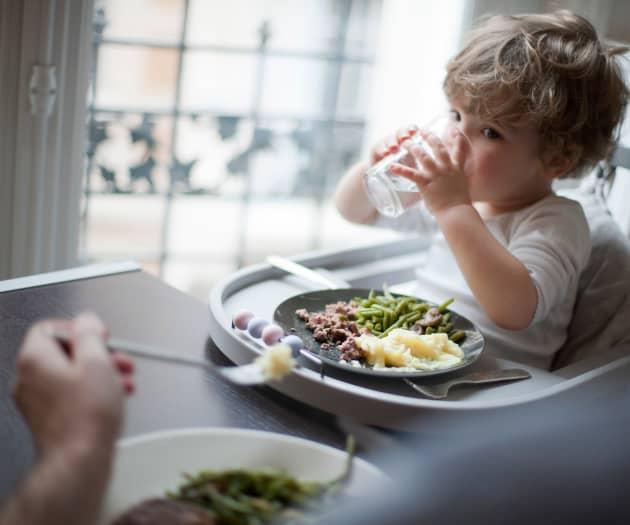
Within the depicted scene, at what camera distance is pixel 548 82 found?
1.22 m

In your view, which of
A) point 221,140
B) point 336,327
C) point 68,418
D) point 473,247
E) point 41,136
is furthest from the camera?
point 221,140

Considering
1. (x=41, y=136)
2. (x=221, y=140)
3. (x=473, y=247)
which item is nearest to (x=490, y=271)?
(x=473, y=247)

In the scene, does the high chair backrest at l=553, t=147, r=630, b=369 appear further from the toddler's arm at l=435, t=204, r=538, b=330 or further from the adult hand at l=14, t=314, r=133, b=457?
the adult hand at l=14, t=314, r=133, b=457

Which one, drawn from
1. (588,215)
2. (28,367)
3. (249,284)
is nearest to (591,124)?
(588,215)

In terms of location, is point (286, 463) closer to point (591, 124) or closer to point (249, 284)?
point (249, 284)

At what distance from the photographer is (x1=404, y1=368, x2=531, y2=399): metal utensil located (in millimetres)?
933

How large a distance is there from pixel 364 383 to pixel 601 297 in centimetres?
53

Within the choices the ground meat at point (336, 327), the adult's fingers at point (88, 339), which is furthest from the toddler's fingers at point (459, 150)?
the adult's fingers at point (88, 339)

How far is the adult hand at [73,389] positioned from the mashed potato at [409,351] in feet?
1.48

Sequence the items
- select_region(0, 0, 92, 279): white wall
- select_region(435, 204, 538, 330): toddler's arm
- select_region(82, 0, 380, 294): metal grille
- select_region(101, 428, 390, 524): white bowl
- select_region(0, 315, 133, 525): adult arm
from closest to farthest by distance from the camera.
→ select_region(0, 315, 133, 525): adult arm < select_region(101, 428, 390, 524): white bowl < select_region(435, 204, 538, 330): toddler's arm < select_region(0, 0, 92, 279): white wall < select_region(82, 0, 380, 294): metal grille

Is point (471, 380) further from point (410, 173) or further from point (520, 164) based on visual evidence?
point (520, 164)

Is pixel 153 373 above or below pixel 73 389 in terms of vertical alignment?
below

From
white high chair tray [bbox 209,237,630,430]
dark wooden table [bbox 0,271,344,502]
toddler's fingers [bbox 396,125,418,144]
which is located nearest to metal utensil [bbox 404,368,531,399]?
white high chair tray [bbox 209,237,630,430]

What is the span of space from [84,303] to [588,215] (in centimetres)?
81
